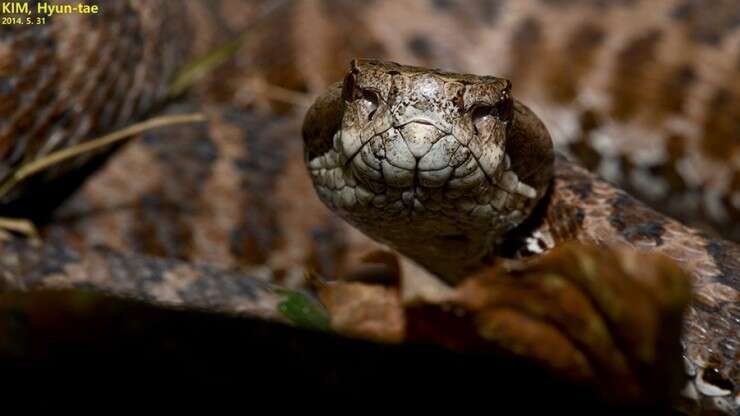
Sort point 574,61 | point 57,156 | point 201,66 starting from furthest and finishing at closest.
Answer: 1. point 574,61
2. point 201,66
3. point 57,156

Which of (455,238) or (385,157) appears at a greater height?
(385,157)

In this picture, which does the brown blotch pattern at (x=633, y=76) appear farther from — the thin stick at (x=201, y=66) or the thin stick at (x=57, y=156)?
the thin stick at (x=57, y=156)

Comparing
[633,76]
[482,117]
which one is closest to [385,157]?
[482,117]

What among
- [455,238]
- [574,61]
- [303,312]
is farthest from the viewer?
[574,61]

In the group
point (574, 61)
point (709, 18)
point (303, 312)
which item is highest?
point (709, 18)

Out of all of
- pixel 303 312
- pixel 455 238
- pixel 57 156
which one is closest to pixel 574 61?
pixel 455 238

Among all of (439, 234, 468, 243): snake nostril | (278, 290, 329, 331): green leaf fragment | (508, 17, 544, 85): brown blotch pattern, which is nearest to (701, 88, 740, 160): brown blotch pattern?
(508, 17, 544, 85): brown blotch pattern

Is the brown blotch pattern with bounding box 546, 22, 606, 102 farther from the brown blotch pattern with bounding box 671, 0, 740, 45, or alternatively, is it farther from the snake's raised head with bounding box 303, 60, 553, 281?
the snake's raised head with bounding box 303, 60, 553, 281

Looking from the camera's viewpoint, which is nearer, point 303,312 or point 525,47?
point 303,312

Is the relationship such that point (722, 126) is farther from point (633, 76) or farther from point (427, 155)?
point (427, 155)
